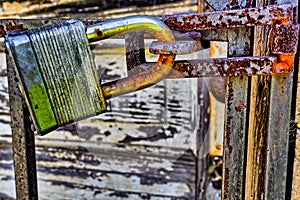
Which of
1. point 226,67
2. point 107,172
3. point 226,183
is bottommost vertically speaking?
point 107,172

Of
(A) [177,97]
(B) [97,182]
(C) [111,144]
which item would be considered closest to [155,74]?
(A) [177,97]

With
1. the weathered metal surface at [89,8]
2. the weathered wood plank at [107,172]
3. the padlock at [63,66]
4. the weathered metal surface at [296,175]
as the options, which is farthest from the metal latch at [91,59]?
the weathered wood plank at [107,172]

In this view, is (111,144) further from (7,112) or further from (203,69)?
(203,69)

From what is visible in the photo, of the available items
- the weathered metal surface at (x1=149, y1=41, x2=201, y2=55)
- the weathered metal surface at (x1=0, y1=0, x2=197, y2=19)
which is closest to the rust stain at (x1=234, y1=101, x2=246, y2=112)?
the weathered metal surface at (x1=149, y1=41, x2=201, y2=55)

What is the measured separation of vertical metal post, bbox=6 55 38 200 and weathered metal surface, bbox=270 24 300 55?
303 millimetres

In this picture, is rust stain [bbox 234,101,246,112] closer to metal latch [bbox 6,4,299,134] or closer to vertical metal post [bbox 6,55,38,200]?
metal latch [bbox 6,4,299,134]

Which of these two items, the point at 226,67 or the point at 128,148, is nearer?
the point at 226,67

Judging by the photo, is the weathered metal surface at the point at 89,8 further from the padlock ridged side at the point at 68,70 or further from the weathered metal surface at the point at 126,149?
the padlock ridged side at the point at 68,70

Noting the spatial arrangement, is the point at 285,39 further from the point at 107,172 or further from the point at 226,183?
the point at 107,172

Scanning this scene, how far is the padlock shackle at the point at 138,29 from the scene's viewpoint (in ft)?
1.38

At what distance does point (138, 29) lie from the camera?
→ 426mm

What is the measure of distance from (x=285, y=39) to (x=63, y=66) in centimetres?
23

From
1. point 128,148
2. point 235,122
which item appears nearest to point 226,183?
point 235,122

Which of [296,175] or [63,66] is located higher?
[63,66]
